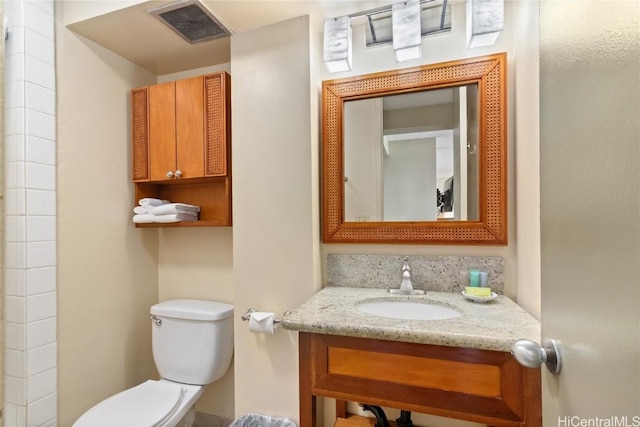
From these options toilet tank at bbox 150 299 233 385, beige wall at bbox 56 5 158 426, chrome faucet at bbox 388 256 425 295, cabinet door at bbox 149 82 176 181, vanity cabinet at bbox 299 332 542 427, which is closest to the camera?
vanity cabinet at bbox 299 332 542 427

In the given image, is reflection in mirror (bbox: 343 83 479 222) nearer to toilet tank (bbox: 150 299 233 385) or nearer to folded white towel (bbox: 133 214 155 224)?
toilet tank (bbox: 150 299 233 385)

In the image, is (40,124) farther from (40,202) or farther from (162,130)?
(162,130)

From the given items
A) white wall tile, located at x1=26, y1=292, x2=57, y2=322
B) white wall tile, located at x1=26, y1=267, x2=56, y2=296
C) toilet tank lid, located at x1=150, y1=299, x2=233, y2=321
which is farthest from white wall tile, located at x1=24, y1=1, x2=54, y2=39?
toilet tank lid, located at x1=150, y1=299, x2=233, y2=321

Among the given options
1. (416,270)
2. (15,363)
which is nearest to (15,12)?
(15,363)

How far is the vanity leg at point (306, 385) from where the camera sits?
1.01 metres

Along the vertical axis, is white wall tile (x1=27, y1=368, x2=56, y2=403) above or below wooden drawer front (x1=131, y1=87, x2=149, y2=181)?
below

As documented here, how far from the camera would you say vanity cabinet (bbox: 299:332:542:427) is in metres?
0.83

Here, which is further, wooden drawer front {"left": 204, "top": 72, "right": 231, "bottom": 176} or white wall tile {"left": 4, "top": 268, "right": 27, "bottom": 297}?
wooden drawer front {"left": 204, "top": 72, "right": 231, "bottom": 176}

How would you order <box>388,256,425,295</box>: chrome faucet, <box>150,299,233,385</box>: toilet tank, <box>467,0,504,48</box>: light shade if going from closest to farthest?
<box>467,0,504,48</box>: light shade < <box>388,256,425,295</box>: chrome faucet < <box>150,299,233,385</box>: toilet tank

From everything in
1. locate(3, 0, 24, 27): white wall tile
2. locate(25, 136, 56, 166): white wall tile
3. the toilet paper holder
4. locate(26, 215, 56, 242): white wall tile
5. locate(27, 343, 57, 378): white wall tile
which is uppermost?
locate(3, 0, 24, 27): white wall tile

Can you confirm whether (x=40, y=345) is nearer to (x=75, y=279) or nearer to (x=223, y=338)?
(x=75, y=279)

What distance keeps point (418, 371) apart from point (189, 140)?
1486 millimetres

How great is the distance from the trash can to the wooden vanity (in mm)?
421

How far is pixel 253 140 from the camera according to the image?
1.43 metres
